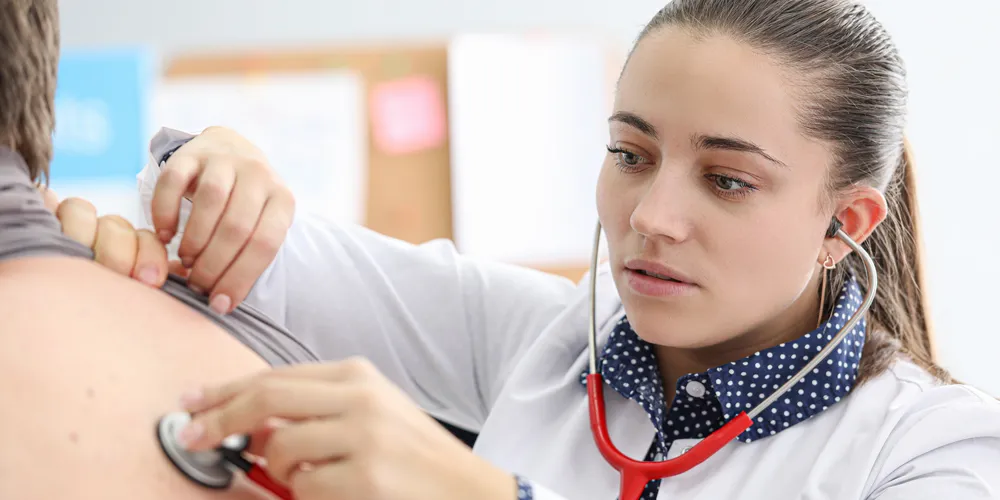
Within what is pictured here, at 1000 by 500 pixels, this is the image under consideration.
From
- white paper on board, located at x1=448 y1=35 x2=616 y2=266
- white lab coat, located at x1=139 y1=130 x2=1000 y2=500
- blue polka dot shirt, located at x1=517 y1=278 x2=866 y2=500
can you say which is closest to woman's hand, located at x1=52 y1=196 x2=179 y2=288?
white lab coat, located at x1=139 y1=130 x2=1000 y2=500

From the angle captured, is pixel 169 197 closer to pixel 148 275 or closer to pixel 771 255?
pixel 148 275

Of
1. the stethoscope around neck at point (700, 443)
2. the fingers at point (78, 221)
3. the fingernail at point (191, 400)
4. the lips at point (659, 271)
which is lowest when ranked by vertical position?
the stethoscope around neck at point (700, 443)

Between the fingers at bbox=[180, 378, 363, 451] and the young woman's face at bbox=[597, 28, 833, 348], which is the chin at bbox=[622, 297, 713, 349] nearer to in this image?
the young woman's face at bbox=[597, 28, 833, 348]

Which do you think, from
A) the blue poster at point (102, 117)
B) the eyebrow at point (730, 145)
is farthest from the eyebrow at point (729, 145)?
the blue poster at point (102, 117)

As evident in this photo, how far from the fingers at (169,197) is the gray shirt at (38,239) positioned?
43 mm

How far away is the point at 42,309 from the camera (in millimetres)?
589

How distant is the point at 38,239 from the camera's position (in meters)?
0.66

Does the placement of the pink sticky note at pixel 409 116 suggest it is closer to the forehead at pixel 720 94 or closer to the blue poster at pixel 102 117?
the blue poster at pixel 102 117

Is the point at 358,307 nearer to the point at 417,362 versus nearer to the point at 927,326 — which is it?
the point at 417,362

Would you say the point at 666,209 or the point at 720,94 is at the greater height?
the point at 720,94

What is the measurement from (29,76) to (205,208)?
0.69ft

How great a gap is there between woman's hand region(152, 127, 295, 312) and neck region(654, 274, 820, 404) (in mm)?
511

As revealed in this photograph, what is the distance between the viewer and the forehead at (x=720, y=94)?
933mm

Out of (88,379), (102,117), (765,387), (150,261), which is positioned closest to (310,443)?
(88,379)
